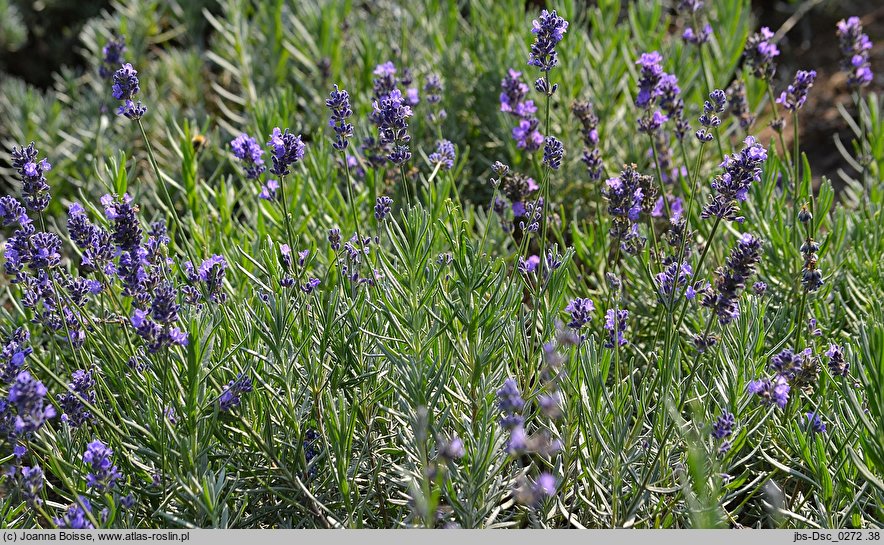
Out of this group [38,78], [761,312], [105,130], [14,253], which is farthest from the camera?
[38,78]

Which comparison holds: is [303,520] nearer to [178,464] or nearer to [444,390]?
[178,464]

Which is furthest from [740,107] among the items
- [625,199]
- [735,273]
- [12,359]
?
[12,359]

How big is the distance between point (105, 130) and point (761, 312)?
3.39 m

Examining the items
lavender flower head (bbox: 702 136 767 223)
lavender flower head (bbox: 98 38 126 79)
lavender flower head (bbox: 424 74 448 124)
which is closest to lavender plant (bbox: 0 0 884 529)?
lavender flower head (bbox: 702 136 767 223)

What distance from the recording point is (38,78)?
19.3ft

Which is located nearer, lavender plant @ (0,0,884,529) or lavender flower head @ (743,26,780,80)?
lavender plant @ (0,0,884,529)

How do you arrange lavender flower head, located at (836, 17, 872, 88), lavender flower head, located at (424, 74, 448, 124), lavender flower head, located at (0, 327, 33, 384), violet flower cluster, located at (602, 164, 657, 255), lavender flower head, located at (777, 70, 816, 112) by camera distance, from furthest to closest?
lavender flower head, located at (424, 74, 448, 124), lavender flower head, located at (836, 17, 872, 88), lavender flower head, located at (777, 70, 816, 112), violet flower cluster, located at (602, 164, 657, 255), lavender flower head, located at (0, 327, 33, 384)

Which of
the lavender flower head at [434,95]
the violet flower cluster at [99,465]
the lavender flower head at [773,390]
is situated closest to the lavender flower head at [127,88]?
the violet flower cluster at [99,465]

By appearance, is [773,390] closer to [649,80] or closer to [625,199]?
[625,199]

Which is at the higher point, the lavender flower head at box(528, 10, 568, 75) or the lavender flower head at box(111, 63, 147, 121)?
the lavender flower head at box(111, 63, 147, 121)

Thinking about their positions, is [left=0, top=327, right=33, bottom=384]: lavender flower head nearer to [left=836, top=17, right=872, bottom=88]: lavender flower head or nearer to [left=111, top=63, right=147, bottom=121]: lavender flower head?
[left=111, top=63, right=147, bottom=121]: lavender flower head
